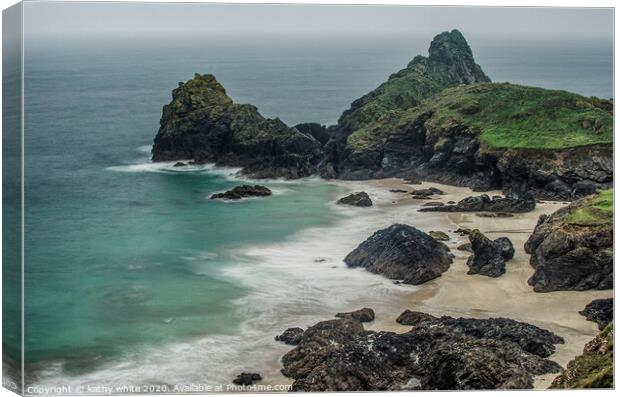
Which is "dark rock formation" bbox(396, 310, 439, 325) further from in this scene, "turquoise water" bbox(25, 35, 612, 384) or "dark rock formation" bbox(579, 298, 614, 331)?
"dark rock formation" bbox(579, 298, 614, 331)

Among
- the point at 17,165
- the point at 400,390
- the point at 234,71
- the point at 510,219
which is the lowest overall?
the point at 400,390

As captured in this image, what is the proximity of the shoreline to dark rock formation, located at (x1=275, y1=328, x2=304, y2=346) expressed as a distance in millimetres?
751

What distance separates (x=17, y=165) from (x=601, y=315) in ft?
39.3

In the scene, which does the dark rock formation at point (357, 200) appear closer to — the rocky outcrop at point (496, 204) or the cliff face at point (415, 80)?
the rocky outcrop at point (496, 204)

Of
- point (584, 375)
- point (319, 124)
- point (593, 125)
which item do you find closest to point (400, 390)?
point (584, 375)

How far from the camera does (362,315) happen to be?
2247 centimetres

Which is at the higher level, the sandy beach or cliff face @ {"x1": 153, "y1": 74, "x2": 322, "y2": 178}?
cliff face @ {"x1": 153, "y1": 74, "x2": 322, "y2": 178}

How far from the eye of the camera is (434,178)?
29250mm

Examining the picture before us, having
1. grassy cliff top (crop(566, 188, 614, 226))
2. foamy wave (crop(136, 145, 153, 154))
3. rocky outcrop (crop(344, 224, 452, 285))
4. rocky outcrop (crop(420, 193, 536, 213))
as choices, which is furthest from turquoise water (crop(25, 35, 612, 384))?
rocky outcrop (crop(420, 193, 536, 213))

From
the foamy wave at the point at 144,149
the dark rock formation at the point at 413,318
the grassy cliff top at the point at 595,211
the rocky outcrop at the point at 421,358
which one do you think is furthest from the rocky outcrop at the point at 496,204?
the foamy wave at the point at 144,149

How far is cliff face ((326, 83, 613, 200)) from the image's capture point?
1126 inches

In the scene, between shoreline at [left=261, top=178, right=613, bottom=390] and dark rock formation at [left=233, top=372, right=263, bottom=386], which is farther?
shoreline at [left=261, top=178, right=613, bottom=390]

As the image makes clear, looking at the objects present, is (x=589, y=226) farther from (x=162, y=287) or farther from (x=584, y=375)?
(x=162, y=287)

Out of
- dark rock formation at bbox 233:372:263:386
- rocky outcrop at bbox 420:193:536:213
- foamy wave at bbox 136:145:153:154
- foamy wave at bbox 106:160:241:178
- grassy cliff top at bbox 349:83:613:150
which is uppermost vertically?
grassy cliff top at bbox 349:83:613:150
